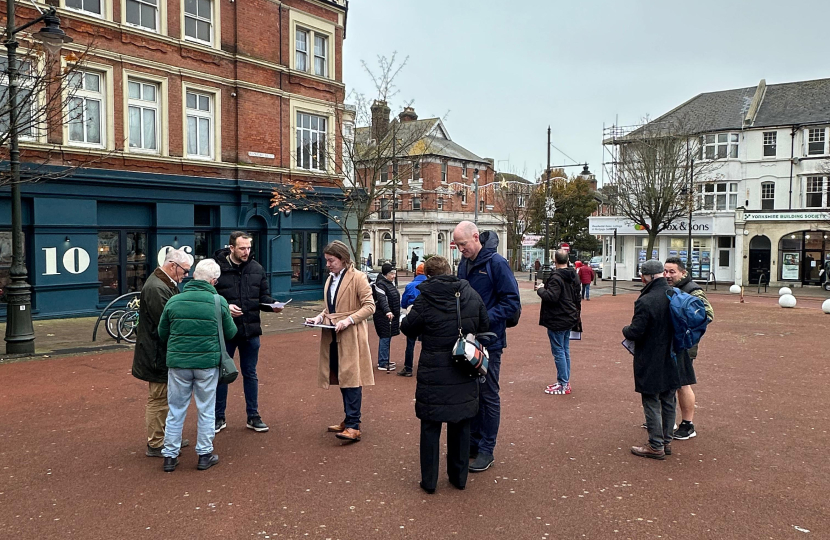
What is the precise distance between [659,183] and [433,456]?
33.4 m

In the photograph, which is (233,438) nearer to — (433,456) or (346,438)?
(346,438)

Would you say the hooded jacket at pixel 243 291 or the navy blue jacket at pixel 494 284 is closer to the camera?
the navy blue jacket at pixel 494 284

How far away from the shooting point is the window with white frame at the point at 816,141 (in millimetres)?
36156

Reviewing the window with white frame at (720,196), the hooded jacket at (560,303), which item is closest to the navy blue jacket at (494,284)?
the hooded jacket at (560,303)

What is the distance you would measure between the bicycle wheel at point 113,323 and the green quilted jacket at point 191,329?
26.7 ft

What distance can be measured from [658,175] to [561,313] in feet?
97.0

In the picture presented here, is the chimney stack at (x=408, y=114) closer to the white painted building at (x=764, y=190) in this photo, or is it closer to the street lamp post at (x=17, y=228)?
the street lamp post at (x=17, y=228)

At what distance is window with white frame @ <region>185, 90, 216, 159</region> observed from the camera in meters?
19.5

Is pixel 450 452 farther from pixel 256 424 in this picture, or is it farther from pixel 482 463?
pixel 256 424

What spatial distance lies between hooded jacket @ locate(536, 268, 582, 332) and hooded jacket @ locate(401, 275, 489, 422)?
137 inches

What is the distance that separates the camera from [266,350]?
11930 millimetres

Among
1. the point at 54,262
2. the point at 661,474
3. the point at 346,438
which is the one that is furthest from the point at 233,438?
the point at 54,262

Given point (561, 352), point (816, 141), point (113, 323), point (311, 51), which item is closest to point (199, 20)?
point (311, 51)

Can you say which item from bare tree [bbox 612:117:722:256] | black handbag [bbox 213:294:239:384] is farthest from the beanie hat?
bare tree [bbox 612:117:722:256]
